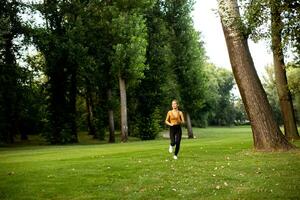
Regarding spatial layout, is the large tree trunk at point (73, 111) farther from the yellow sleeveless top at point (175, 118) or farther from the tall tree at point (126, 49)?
the yellow sleeveless top at point (175, 118)

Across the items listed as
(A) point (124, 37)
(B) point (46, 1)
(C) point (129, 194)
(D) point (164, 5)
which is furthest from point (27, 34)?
(C) point (129, 194)

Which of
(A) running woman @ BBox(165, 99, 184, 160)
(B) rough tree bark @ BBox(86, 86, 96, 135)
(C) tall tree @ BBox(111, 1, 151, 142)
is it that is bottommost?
(A) running woman @ BBox(165, 99, 184, 160)

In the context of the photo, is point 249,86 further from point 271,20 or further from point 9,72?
point 9,72

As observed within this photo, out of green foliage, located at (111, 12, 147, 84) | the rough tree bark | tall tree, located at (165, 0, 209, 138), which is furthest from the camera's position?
the rough tree bark

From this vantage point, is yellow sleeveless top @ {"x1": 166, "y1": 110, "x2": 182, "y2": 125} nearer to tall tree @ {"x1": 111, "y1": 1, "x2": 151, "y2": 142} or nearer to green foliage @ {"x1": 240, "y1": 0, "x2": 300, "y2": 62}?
green foliage @ {"x1": 240, "y1": 0, "x2": 300, "y2": 62}

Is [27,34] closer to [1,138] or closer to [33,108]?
[33,108]

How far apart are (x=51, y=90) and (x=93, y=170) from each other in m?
32.5

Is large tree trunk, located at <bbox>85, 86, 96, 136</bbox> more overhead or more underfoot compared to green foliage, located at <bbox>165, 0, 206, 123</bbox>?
more underfoot

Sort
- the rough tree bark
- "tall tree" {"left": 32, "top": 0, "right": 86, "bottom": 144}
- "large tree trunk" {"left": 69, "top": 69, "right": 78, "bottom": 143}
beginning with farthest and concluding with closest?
the rough tree bark, "large tree trunk" {"left": 69, "top": 69, "right": 78, "bottom": 143}, "tall tree" {"left": 32, "top": 0, "right": 86, "bottom": 144}

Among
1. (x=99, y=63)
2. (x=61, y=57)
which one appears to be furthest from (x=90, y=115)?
(x=99, y=63)

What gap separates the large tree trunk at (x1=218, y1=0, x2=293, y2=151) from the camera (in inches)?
687

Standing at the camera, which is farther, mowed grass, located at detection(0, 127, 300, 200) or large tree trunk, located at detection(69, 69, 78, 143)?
large tree trunk, located at detection(69, 69, 78, 143)

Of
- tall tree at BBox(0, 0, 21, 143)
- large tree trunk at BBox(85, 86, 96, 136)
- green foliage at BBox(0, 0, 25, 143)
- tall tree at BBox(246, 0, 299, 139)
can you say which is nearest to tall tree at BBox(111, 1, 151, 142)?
green foliage at BBox(0, 0, 25, 143)

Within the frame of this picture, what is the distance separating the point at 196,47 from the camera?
4797 cm
